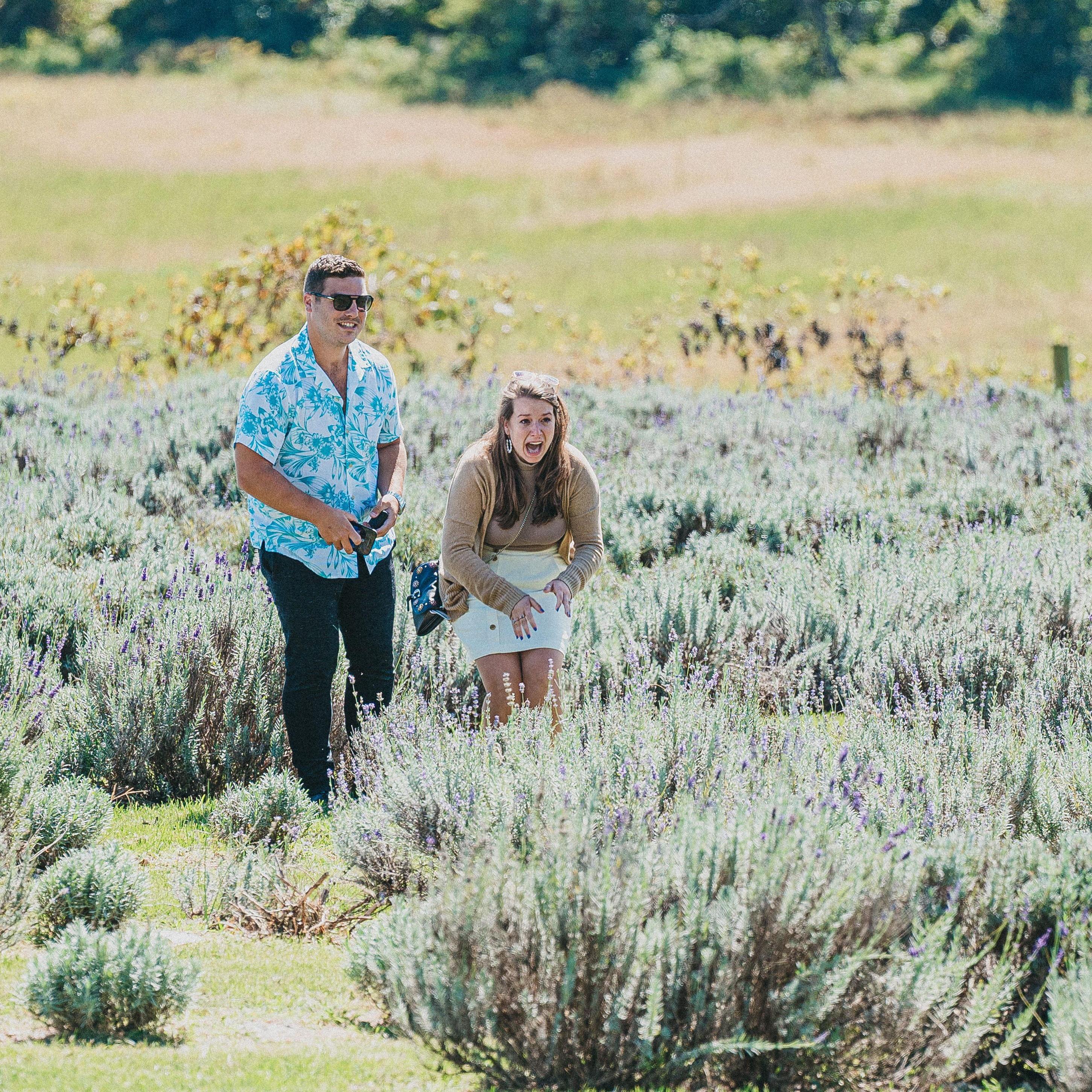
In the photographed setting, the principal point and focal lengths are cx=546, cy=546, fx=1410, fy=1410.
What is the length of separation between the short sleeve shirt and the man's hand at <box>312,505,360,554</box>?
0.33ft

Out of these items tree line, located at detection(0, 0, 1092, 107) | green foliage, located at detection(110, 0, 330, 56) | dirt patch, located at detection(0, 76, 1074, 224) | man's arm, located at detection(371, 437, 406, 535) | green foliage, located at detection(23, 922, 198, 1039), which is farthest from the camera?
green foliage, located at detection(110, 0, 330, 56)

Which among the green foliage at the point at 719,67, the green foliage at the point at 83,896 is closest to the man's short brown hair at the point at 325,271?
the green foliage at the point at 83,896

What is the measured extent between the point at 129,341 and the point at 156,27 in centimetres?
6452

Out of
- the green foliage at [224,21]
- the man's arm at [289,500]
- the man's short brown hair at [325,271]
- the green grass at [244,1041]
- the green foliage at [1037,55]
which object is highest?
the green foliage at [224,21]

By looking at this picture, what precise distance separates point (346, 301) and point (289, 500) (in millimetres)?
692

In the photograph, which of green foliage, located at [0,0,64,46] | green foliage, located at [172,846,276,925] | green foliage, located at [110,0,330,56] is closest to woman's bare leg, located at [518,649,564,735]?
green foliage, located at [172,846,276,925]

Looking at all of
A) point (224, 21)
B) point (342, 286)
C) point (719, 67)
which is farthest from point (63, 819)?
point (224, 21)

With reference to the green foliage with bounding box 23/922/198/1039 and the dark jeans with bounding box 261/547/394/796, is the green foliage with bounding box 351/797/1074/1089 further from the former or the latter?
the dark jeans with bounding box 261/547/394/796

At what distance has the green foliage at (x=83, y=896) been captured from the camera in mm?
3686

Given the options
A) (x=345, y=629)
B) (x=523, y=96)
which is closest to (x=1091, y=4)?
(x=523, y=96)

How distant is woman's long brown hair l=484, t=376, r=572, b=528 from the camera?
4910 mm

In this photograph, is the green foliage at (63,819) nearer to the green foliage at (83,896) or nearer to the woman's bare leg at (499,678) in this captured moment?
the green foliage at (83,896)

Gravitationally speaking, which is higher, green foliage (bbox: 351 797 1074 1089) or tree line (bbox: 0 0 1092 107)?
tree line (bbox: 0 0 1092 107)

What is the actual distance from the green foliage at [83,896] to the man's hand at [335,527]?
1.30 metres
